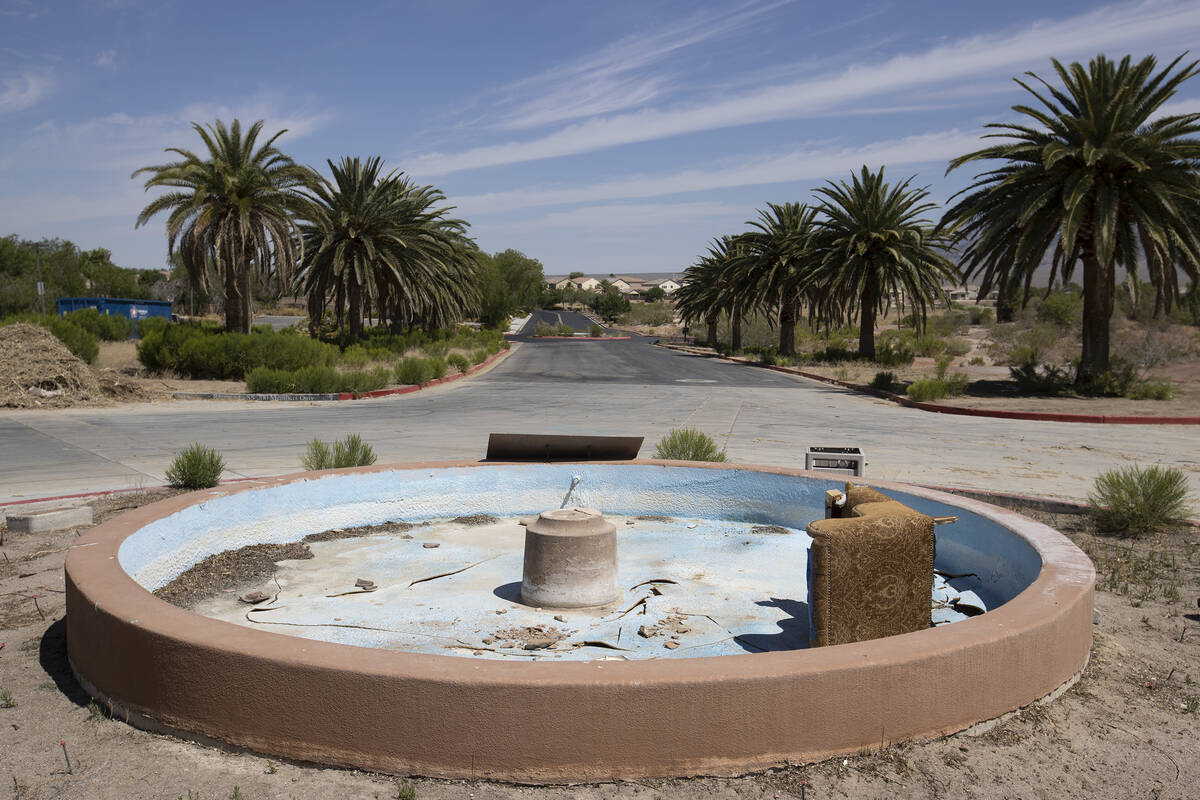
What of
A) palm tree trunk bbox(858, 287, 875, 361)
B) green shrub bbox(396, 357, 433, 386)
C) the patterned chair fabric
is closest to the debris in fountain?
the patterned chair fabric

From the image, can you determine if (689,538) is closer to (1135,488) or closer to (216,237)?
(1135,488)

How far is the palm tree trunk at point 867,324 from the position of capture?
38500mm

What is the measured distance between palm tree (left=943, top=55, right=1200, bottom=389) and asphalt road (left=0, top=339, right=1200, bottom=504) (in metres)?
6.30

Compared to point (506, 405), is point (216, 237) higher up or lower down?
higher up

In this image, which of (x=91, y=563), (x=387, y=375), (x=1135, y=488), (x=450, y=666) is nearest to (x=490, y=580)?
(x=91, y=563)

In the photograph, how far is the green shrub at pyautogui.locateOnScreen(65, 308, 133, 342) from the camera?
35.2 m

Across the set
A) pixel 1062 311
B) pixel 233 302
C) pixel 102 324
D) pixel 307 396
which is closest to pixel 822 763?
pixel 307 396

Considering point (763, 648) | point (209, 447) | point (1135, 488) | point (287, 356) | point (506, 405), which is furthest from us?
point (287, 356)

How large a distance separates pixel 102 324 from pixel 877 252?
3317 centimetres

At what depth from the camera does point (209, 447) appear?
14.1 m

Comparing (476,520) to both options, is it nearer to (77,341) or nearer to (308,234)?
(77,341)

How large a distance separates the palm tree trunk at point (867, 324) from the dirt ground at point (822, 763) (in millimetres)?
34473

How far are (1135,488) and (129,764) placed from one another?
29.2ft

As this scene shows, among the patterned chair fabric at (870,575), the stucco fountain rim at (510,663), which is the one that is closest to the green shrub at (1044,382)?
the stucco fountain rim at (510,663)
